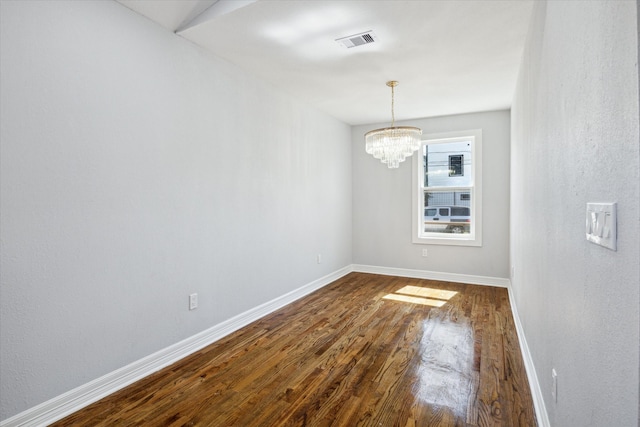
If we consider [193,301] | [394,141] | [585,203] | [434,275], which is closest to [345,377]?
[193,301]

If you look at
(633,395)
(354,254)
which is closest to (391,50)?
(633,395)

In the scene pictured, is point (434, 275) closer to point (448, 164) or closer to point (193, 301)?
point (448, 164)

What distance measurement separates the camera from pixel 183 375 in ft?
7.66

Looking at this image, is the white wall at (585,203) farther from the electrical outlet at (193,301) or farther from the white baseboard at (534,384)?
the electrical outlet at (193,301)

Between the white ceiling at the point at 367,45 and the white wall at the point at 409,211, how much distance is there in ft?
3.07

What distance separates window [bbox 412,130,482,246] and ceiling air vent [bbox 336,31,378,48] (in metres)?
2.75

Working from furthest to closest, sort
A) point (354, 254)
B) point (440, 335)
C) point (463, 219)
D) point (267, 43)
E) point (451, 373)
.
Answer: point (354, 254) < point (463, 219) < point (440, 335) < point (267, 43) < point (451, 373)

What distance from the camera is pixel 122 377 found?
2191 millimetres

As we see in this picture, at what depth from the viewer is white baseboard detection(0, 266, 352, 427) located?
1796 mm

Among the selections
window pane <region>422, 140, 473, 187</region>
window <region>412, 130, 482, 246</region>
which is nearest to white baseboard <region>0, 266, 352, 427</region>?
window <region>412, 130, 482, 246</region>

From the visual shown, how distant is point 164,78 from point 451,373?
2984mm

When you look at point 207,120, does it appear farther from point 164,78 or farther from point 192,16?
point 192,16

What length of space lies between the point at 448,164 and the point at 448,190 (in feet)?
1.32

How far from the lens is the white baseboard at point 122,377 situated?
1.80 metres
